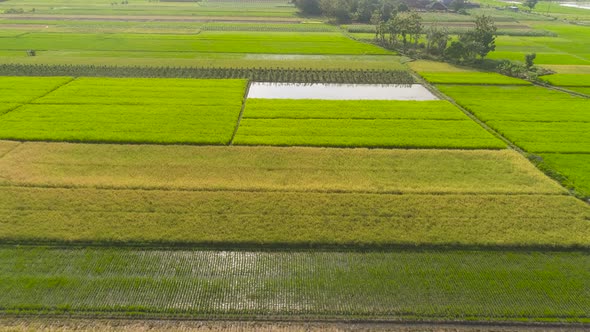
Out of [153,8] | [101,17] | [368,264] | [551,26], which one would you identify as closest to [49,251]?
[368,264]

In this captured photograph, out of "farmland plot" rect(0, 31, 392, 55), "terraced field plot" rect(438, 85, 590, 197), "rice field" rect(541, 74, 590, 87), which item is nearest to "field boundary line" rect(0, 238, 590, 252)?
"terraced field plot" rect(438, 85, 590, 197)

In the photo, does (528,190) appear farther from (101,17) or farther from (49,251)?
(101,17)

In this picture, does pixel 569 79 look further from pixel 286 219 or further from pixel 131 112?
pixel 131 112

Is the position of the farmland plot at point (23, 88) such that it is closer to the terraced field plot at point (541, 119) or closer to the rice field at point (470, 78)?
the rice field at point (470, 78)

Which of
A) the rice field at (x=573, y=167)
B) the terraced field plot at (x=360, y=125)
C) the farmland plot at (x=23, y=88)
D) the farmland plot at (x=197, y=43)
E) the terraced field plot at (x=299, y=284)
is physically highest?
the farmland plot at (x=197, y=43)

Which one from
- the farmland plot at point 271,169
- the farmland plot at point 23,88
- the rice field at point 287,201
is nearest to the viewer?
the rice field at point 287,201

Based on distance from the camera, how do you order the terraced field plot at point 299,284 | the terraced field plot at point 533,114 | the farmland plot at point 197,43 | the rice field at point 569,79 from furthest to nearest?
1. the farmland plot at point 197,43
2. the rice field at point 569,79
3. the terraced field plot at point 533,114
4. the terraced field plot at point 299,284

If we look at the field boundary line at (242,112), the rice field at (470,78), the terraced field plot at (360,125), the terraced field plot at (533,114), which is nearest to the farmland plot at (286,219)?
the terraced field plot at (360,125)

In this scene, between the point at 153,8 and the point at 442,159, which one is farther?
the point at 153,8
